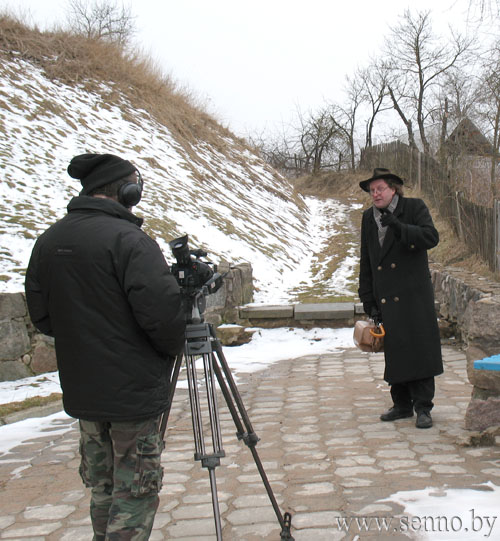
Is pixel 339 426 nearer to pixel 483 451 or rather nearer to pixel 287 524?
pixel 483 451

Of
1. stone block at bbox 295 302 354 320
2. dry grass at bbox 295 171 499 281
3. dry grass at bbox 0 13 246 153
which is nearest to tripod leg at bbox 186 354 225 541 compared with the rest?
stone block at bbox 295 302 354 320

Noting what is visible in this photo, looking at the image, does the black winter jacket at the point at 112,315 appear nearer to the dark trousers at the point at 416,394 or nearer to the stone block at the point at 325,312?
the dark trousers at the point at 416,394

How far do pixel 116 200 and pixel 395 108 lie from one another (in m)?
24.7

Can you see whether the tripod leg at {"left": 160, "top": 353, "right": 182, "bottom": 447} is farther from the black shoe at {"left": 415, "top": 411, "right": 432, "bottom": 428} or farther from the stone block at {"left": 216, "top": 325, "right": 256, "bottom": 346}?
the stone block at {"left": 216, "top": 325, "right": 256, "bottom": 346}

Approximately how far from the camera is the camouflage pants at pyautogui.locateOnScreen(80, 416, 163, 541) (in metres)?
2.26

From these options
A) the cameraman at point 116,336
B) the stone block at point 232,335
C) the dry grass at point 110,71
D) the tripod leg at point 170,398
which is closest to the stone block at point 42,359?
the stone block at point 232,335

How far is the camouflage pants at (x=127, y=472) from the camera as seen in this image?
2.26m

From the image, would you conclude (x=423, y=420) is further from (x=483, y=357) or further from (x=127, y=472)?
(x=127, y=472)

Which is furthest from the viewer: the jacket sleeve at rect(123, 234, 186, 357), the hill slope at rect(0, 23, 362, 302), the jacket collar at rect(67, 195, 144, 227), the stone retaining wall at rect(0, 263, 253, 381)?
the hill slope at rect(0, 23, 362, 302)

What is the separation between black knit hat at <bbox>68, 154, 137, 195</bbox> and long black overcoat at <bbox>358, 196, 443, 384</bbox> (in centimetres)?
253

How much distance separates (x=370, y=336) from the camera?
461 centimetres

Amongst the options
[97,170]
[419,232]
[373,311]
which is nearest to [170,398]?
[97,170]

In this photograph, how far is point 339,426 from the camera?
15.1ft

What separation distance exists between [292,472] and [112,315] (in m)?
1.94
